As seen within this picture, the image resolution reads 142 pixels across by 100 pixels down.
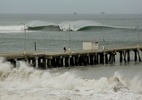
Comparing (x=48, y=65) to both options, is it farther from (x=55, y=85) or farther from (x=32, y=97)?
(x=32, y=97)

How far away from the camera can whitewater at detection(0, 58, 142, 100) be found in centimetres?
2639

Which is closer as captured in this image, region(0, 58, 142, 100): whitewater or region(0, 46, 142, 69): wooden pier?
region(0, 58, 142, 100): whitewater

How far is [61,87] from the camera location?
29.8 m

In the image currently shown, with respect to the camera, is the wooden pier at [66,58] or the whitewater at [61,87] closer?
the whitewater at [61,87]

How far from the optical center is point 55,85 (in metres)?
30.4

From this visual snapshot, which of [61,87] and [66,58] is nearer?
[61,87]

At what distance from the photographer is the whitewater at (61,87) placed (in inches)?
1039

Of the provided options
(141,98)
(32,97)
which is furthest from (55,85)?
(141,98)

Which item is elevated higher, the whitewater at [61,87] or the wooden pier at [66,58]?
the wooden pier at [66,58]

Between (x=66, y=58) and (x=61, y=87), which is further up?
(x=66, y=58)

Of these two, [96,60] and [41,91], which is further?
[96,60]

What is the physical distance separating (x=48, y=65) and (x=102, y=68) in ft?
22.2

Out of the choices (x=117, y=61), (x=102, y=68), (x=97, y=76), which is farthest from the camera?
(x=117, y=61)

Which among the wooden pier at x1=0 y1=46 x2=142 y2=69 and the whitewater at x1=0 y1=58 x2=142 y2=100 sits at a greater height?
the wooden pier at x1=0 y1=46 x2=142 y2=69
